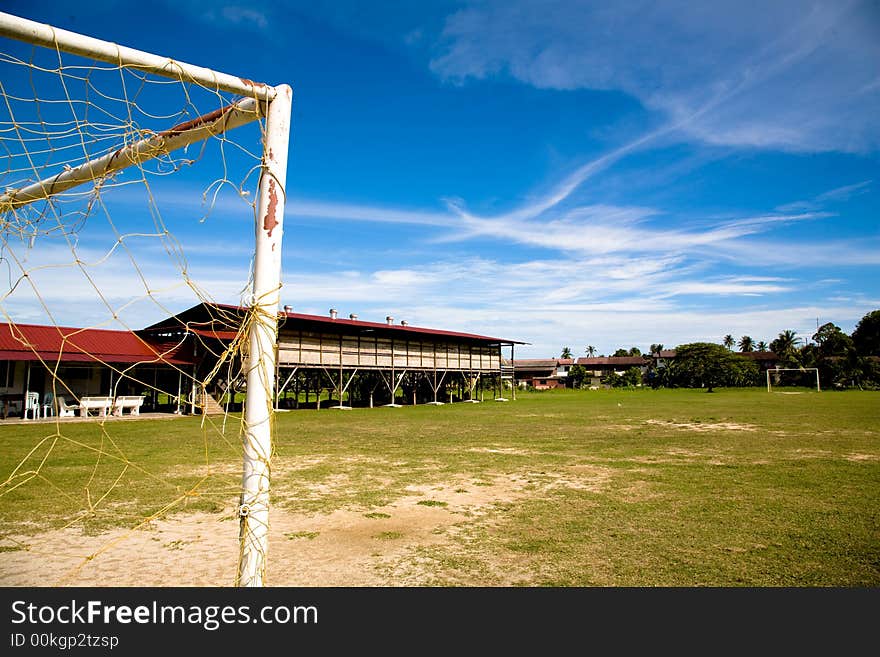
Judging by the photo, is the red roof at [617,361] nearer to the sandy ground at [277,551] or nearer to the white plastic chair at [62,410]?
the white plastic chair at [62,410]

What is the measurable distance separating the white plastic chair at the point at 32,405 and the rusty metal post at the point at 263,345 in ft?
72.7

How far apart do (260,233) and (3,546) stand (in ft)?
15.4

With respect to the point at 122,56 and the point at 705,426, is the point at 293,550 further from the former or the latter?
the point at 705,426

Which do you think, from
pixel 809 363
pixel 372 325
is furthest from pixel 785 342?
pixel 372 325

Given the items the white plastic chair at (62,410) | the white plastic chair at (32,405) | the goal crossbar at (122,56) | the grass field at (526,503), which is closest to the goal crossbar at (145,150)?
the goal crossbar at (122,56)

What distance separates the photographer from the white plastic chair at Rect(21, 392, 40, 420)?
65.1ft

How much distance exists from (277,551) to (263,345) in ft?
10.1

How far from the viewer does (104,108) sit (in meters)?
3.45

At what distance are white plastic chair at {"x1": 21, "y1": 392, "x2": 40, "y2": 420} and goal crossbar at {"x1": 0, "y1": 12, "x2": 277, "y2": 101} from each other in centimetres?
2187

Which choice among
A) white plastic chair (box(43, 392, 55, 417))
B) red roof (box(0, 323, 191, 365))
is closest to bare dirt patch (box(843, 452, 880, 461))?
red roof (box(0, 323, 191, 365))

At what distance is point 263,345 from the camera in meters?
2.93

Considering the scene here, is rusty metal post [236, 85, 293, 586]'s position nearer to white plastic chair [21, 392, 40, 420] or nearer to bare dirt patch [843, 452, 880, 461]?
bare dirt patch [843, 452, 880, 461]

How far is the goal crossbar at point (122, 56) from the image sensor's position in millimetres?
2717
